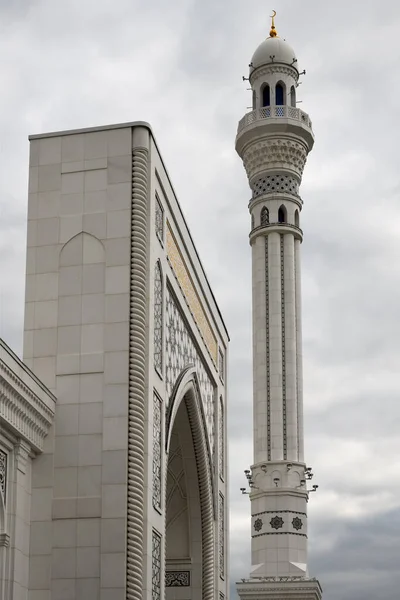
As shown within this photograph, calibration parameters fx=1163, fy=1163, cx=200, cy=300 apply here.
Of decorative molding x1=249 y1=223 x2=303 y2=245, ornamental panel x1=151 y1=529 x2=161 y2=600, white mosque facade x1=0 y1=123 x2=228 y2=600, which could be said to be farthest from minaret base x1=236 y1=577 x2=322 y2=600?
ornamental panel x1=151 y1=529 x2=161 y2=600

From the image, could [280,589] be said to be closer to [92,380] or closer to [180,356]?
[180,356]

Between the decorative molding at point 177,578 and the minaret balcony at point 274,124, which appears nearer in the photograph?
the decorative molding at point 177,578

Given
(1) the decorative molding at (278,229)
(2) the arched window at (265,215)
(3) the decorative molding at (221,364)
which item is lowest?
(3) the decorative molding at (221,364)

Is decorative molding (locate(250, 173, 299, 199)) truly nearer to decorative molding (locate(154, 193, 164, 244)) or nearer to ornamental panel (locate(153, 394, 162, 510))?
decorative molding (locate(154, 193, 164, 244))

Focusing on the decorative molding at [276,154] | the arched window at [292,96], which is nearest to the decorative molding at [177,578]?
the decorative molding at [276,154]

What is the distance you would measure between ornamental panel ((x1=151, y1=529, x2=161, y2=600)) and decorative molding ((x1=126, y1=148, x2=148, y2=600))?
0.61 metres

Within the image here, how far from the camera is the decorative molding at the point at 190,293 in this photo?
15.6 meters

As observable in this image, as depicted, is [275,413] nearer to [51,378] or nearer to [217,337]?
[217,337]

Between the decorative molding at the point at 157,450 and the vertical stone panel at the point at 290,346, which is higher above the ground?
the vertical stone panel at the point at 290,346

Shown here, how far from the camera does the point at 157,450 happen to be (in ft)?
45.1

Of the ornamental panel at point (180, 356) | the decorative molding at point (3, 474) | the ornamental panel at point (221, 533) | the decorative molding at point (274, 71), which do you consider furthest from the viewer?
the decorative molding at point (274, 71)

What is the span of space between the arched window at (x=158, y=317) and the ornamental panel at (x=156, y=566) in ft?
6.67

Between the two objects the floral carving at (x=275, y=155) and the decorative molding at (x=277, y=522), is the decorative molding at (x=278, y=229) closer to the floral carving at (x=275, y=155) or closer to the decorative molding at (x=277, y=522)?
the floral carving at (x=275, y=155)

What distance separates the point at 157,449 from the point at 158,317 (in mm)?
1683
